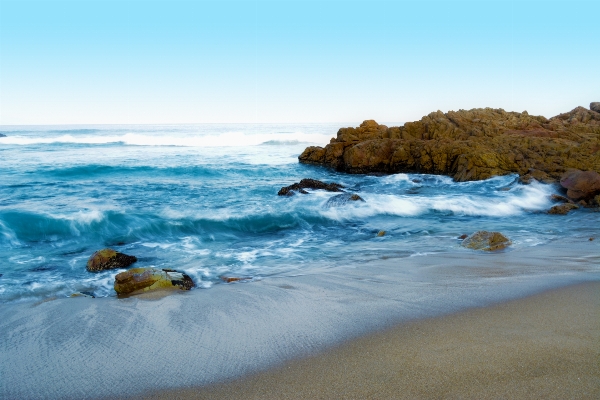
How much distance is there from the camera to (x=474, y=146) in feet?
56.7

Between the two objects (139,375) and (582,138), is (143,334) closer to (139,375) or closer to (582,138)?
(139,375)

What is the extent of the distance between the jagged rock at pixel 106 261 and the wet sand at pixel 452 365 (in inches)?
168

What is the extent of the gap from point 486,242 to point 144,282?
200 inches

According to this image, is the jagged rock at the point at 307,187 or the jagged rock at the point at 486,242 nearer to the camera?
the jagged rock at the point at 486,242

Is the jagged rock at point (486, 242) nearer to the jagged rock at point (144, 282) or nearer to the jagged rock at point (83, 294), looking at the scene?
the jagged rock at point (144, 282)

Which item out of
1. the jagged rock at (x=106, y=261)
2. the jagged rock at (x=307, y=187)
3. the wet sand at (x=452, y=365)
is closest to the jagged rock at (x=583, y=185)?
the jagged rock at (x=307, y=187)

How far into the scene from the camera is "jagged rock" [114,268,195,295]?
16.7 ft

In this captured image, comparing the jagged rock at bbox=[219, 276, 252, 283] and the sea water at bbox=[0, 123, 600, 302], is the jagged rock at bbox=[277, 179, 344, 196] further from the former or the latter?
the jagged rock at bbox=[219, 276, 252, 283]

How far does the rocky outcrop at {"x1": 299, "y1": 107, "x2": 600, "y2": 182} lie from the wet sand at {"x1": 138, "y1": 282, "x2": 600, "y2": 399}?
38.7 ft

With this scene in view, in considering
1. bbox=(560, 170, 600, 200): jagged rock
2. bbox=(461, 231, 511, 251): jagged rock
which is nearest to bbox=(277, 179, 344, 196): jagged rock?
bbox=(560, 170, 600, 200): jagged rock

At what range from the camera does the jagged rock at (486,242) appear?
6.67 m

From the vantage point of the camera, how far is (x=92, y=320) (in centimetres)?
412

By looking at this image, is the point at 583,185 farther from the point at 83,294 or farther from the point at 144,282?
the point at 83,294

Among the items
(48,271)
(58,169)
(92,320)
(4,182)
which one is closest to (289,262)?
(92,320)
